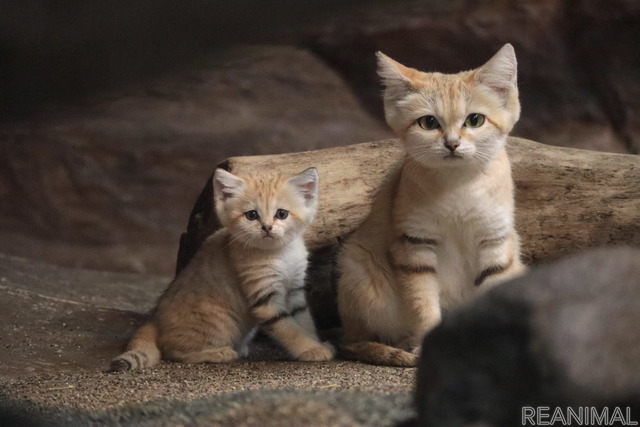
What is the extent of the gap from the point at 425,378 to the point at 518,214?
8.32ft

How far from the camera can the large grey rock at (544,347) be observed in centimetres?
137

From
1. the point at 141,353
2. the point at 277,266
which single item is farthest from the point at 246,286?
the point at 141,353

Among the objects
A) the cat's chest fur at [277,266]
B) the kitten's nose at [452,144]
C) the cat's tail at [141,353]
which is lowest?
the cat's tail at [141,353]

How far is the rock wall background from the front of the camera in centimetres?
702

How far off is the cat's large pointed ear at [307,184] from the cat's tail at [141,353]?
38.9 inches

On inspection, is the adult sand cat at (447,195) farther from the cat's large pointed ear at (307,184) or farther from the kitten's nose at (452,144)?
the cat's large pointed ear at (307,184)

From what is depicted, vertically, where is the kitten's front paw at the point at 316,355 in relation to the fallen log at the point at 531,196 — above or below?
below

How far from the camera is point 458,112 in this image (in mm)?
3262

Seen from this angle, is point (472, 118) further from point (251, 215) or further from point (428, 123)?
point (251, 215)

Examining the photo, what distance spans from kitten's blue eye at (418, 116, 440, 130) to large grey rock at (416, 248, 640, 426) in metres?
1.76

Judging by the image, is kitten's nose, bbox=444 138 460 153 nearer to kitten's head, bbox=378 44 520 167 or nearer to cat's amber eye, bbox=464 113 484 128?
kitten's head, bbox=378 44 520 167

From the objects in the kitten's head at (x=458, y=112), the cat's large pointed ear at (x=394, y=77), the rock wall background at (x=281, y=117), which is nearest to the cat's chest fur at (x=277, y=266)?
the kitten's head at (x=458, y=112)

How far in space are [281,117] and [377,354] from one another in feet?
13.7

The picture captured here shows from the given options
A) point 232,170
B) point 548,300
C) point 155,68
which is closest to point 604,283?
point 548,300
